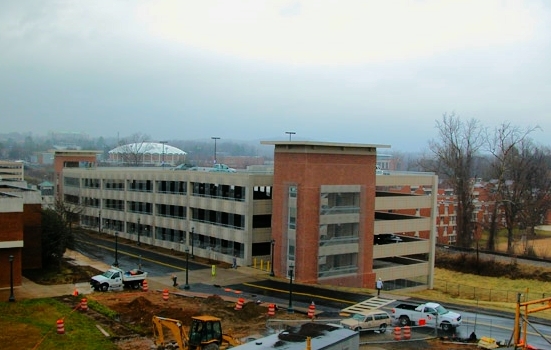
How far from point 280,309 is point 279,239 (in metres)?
14.1

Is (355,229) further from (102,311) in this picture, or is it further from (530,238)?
(530,238)

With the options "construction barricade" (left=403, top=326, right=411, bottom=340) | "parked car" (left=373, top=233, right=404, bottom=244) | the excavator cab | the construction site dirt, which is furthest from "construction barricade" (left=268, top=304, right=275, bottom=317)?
"parked car" (left=373, top=233, right=404, bottom=244)

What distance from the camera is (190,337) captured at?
85.9ft

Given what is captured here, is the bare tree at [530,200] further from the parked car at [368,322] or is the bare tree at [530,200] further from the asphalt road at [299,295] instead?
the parked car at [368,322]

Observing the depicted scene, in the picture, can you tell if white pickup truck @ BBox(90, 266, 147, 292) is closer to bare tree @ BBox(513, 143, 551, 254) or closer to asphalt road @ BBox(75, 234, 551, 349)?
asphalt road @ BBox(75, 234, 551, 349)

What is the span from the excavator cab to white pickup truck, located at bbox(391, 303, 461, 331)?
519 inches

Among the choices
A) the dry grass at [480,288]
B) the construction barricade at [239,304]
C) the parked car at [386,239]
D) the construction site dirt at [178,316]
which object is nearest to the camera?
the construction site dirt at [178,316]

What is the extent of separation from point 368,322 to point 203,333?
10.2m

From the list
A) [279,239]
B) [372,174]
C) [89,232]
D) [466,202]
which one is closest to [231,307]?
[279,239]

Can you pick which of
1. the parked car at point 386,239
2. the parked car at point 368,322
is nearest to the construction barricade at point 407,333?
the parked car at point 368,322

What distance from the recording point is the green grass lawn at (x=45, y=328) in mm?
28297

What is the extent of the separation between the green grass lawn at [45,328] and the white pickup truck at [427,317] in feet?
55.4

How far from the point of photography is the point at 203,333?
26016mm

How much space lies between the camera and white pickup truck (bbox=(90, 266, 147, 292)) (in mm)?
41344
